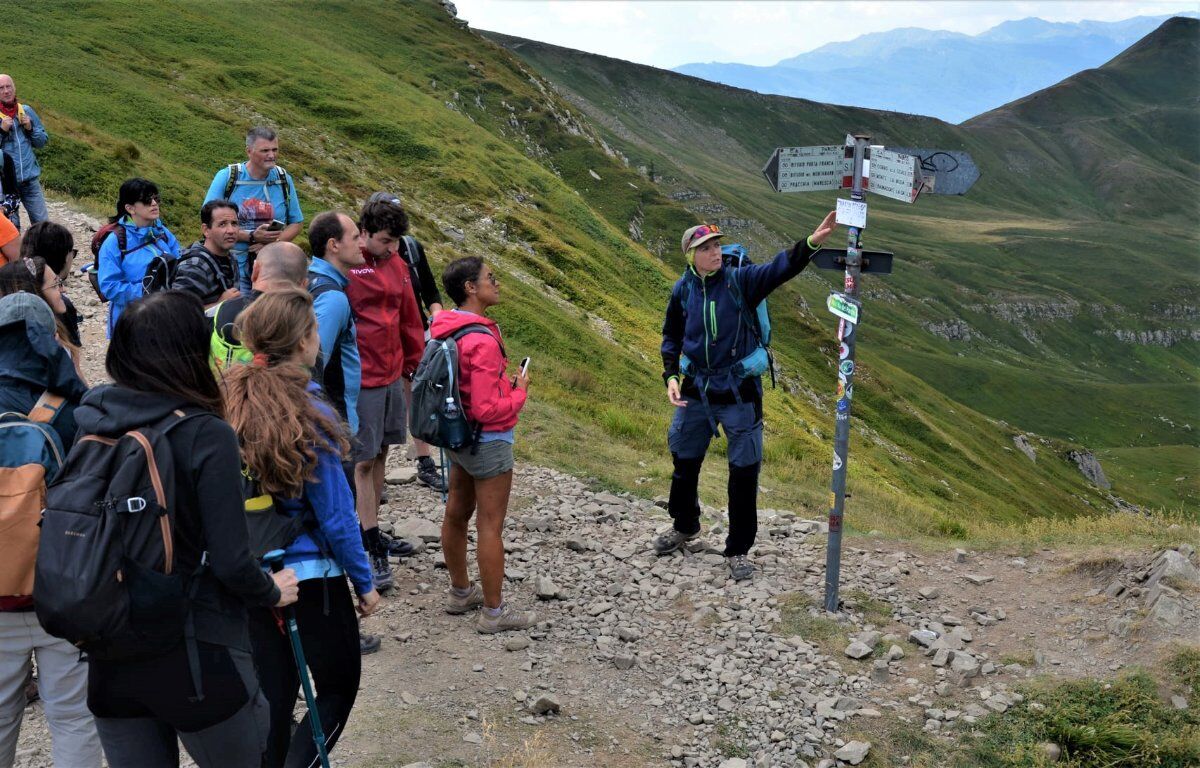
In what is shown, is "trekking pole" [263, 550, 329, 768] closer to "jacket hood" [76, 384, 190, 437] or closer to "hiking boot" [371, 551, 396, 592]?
"jacket hood" [76, 384, 190, 437]

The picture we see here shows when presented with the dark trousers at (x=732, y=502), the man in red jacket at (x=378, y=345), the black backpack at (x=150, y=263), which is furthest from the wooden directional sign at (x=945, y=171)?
the black backpack at (x=150, y=263)

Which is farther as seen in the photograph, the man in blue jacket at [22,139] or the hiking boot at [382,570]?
the man in blue jacket at [22,139]

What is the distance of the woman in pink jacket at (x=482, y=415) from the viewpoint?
681 cm

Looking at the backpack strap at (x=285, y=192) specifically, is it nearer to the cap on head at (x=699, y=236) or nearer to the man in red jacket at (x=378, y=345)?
the man in red jacket at (x=378, y=345)

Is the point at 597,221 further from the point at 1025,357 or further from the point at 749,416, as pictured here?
A: the point at 1025,357

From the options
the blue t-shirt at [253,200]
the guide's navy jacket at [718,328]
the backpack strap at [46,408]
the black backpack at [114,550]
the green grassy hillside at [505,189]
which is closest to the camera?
the black backpack at [114,550]

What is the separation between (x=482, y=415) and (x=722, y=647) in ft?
10.1

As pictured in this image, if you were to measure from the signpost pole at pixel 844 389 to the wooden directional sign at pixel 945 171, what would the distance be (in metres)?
0.43

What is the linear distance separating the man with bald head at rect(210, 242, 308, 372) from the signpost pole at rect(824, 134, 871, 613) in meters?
4.67

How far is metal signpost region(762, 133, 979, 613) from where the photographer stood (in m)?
7.67

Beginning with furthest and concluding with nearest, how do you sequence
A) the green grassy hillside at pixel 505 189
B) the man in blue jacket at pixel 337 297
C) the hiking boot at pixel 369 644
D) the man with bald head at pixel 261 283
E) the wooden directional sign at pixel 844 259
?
1. the green grassy hillside at pixel 505 189
2. the wooden directional sign at pixel 844 259
3. the hiking boot at pixel 369 644
4. the man in blue jacket at pixel 337 297
5. the man with bald head at pixel 261 283

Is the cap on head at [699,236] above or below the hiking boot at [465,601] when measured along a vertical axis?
above

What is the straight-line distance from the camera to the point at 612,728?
→ 21.9 ft

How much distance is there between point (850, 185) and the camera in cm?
809
